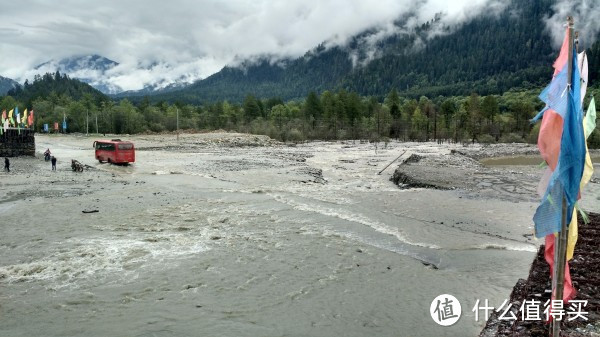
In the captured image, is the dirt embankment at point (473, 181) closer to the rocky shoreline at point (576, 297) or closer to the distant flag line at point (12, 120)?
the rocky shoreline at point (576, 297)

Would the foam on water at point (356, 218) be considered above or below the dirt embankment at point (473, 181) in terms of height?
below

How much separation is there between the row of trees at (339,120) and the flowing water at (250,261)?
8811cm

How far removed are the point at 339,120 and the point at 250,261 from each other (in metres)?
119

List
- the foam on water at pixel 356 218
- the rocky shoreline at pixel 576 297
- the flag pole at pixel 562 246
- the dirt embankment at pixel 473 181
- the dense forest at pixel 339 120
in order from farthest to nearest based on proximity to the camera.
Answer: the dense forest at pixel 339 120 < the dirt embankment at pixel 473 181 < the foam on water at pixel 356 218 < the rocky shoreline at pixel 576 297 < the flag pole at pixel 562 246

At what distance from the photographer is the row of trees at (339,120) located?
372 feet

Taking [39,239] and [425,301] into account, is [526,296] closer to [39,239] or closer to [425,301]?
[425,301]

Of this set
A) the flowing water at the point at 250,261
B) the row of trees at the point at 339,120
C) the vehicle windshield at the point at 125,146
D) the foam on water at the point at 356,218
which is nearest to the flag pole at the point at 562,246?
the flowing water at the point at 250,261

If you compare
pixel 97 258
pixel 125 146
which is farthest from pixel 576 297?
pixel 125 146

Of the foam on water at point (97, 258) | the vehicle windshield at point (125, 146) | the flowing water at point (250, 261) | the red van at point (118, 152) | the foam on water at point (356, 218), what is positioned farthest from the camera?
the vehicle windshield at point (125, 146)

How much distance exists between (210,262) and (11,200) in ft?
55.9

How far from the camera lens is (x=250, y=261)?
46.7 ft

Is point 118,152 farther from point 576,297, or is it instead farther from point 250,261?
point 576,297

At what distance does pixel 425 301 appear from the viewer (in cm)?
1116

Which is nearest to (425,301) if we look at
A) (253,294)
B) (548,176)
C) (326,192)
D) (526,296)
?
(526,296)
